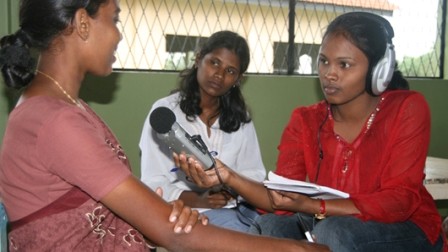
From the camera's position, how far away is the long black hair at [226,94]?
3115mm

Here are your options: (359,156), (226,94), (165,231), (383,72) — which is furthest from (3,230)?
(226,94)

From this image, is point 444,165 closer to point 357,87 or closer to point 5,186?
point 357,87

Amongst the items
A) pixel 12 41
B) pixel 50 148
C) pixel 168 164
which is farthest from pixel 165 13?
pixel 50 148

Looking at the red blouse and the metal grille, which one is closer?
the red blouse

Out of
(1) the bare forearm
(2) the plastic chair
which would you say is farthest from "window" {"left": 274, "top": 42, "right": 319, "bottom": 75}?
(2) the plastic chair

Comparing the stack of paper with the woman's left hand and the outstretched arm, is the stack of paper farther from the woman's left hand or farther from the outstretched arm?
the woman's left hand

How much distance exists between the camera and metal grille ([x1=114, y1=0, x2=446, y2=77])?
12.9 feet

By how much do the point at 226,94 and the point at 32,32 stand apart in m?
1.77

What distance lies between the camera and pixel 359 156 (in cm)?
218

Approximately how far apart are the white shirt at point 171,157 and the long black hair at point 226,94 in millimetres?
41

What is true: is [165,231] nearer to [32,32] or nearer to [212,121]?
[32,32]

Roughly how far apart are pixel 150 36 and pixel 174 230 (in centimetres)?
268

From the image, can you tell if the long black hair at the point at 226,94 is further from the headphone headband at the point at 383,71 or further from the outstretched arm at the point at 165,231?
the outstretched arm at the point at 165,231

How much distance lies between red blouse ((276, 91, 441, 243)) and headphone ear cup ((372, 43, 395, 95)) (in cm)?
10
